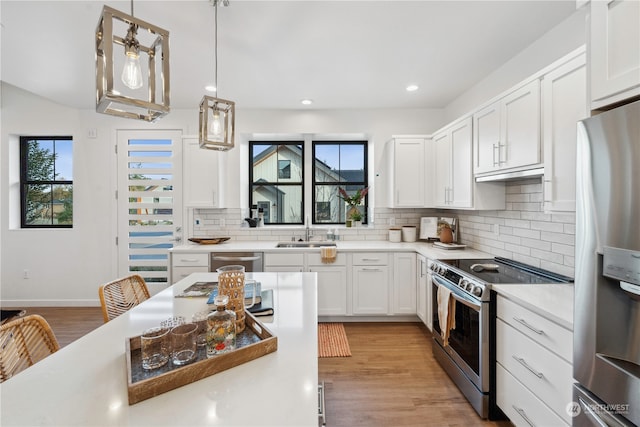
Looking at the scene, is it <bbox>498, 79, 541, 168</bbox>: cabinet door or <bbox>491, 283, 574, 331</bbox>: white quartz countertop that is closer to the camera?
<bbox>491, 283, 574, 331</bbox>: white quartz countertop

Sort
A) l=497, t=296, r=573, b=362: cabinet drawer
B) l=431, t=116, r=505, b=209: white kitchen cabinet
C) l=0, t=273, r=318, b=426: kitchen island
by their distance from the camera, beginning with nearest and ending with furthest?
l=0, t=273, r=318, b=426: kitchen island → l=497, t=296, r=573, b=362: cabinet drawer → l=431, t=116, r=505, b=209: white kitchen cabinet

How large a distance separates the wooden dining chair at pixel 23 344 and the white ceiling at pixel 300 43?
1.94 metres

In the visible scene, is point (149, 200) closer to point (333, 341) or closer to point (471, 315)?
point (333, 341)

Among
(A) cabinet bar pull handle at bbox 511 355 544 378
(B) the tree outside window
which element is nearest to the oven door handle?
(A) cabinet bar pull handle at bbox 511 355 544 378

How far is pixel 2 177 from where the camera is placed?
3801 mm

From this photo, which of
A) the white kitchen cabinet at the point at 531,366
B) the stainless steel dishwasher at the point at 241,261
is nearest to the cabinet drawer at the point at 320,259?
the stainless steel dishwasher at the point at 241,261

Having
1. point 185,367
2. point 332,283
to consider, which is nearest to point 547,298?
point 185,367

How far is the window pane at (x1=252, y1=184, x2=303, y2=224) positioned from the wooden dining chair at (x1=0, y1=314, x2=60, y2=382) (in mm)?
3139

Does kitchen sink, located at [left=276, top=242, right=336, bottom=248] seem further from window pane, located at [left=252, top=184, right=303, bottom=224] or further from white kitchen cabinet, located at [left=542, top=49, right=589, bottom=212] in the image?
white kitchen cabinet, located at [left=542, top=49, right=589, bottom=212]

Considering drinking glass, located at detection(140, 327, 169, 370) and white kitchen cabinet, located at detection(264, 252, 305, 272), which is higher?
drinking glass, located at detection(140, 327, 169, 370)

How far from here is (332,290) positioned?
3.31 m

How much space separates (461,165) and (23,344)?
329 cm

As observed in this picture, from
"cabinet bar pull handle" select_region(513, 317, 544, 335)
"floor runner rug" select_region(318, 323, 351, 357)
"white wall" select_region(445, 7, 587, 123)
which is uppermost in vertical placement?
"white wall" select_region(445, 7, 587, 123)

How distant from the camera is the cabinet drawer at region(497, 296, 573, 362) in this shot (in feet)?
4.35
